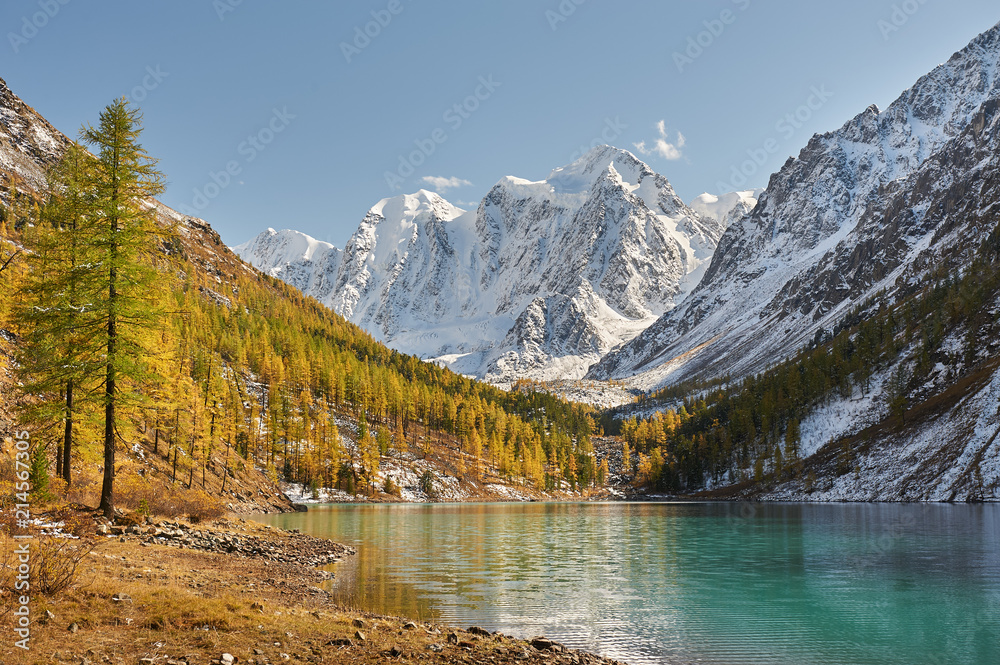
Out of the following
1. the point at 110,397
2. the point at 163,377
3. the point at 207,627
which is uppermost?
the point at 163,377

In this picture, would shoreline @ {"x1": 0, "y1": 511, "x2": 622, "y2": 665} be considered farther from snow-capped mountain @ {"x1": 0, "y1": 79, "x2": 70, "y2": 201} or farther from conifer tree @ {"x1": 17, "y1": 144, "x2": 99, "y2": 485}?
snow-capped mountain @ {"x1": 0, "y1": 79, "x2": 70, "y2": 201}

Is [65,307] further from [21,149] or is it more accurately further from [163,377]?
[21,149]

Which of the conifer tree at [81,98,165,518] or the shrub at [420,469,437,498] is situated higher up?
the conifer tree at [81,98,165,518]

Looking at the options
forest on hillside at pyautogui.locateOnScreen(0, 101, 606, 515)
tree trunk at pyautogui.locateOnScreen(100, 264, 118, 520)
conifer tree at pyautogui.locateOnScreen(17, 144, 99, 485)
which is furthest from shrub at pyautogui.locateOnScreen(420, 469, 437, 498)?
tree trunk at pyautogui.locateOnScreen(100, 264, 118, 520)

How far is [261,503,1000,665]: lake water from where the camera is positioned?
22.2 m

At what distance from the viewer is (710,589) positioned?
33.1m

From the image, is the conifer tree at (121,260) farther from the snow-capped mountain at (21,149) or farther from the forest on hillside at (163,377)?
the snow-capped mountain at (21,149)

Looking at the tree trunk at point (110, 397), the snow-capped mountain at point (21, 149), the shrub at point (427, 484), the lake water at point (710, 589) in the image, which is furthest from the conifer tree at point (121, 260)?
the snow-capped mountain at point (21, 149)

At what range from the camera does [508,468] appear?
541 feet

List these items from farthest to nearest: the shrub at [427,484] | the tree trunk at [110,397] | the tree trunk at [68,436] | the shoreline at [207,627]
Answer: the shrub at [427,484] < the tree trunk at [68,436] < the tree trunk at [110,397] < the shoreline at [207,627]

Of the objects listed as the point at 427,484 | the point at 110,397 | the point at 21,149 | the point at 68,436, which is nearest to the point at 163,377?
the point at 110,397

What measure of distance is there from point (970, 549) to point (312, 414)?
113 m

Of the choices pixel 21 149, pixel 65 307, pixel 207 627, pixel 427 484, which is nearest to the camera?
pixel 207 627

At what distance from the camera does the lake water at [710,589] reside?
22219 millimetres
